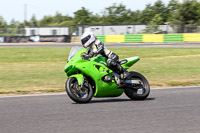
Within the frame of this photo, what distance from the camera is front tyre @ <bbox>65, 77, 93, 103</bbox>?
709cm

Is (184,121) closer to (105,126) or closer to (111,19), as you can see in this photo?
(105,126)

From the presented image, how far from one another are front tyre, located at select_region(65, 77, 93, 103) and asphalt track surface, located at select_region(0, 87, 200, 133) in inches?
6.5

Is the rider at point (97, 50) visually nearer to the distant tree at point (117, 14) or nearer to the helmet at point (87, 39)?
the helmet at point (87, 39)

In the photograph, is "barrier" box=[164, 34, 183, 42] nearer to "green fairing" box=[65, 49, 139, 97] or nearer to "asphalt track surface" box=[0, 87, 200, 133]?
"asphalt track surface" box=[0, 87, 200, 133]

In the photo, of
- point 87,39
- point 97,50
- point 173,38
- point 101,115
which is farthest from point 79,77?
point 173,38

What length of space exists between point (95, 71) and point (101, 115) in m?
1.43

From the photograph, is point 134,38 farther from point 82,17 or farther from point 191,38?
point 82,17

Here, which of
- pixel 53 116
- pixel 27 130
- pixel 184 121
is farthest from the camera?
pixel 53 116

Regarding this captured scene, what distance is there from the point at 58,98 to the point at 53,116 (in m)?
2.24

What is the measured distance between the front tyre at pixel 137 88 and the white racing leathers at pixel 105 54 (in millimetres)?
317

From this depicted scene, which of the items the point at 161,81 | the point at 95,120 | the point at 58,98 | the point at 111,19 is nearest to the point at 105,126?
the point at 95,120

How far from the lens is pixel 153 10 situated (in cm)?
11531

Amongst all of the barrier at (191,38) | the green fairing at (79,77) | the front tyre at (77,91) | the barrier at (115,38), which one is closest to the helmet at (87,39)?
the green fairing at (79,77)

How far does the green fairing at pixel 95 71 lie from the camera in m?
7.20
